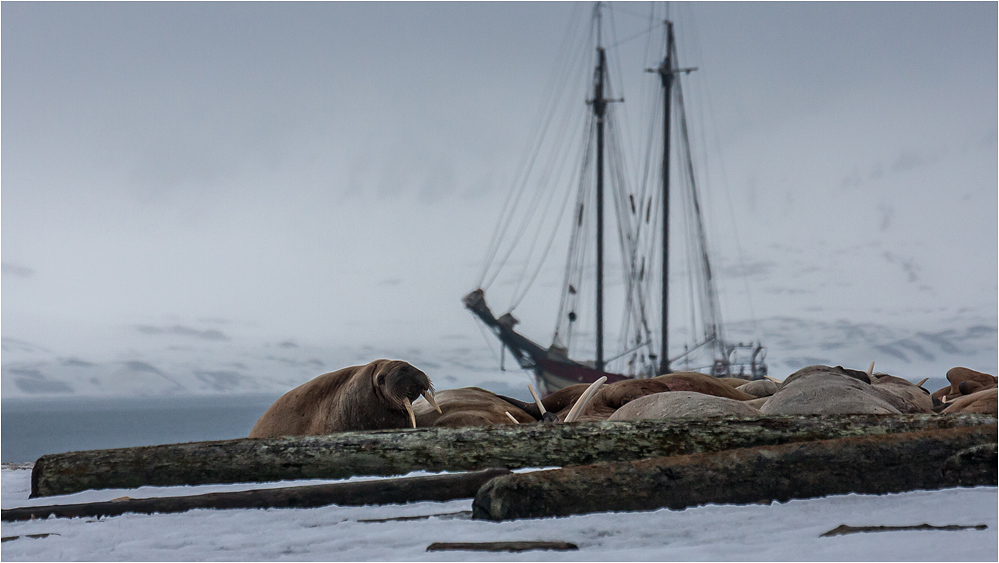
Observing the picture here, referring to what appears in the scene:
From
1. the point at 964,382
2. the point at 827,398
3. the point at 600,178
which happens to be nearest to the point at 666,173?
the point at 600,178

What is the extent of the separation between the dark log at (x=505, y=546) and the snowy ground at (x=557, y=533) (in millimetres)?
36

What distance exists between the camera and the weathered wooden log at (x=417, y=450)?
3.55 m

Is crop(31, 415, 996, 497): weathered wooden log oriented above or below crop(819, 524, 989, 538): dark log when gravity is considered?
above

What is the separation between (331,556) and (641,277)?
32277 mm

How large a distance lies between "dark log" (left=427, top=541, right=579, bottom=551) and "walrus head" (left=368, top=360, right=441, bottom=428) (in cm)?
249

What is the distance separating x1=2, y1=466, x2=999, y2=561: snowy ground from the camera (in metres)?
2.29

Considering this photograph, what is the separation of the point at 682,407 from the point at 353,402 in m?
2.28

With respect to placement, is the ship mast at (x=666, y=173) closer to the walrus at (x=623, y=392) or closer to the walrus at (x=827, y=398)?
the walrus at (x=623, y=392)

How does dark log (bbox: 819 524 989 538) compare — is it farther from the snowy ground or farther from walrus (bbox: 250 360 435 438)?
walrus (bbox: 250 360 435 438)

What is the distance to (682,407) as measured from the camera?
5.13 meters

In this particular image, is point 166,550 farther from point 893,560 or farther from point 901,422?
point 901,422

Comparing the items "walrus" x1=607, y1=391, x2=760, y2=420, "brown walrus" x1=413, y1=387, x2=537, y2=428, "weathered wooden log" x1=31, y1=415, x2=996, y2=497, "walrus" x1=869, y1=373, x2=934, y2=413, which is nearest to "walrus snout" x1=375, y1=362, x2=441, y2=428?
"brown walrus" x1=413, y1=387, x2=537, y2=428

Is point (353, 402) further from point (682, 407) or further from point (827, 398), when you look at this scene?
point (827, 398)

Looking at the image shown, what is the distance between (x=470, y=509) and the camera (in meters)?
2.88
